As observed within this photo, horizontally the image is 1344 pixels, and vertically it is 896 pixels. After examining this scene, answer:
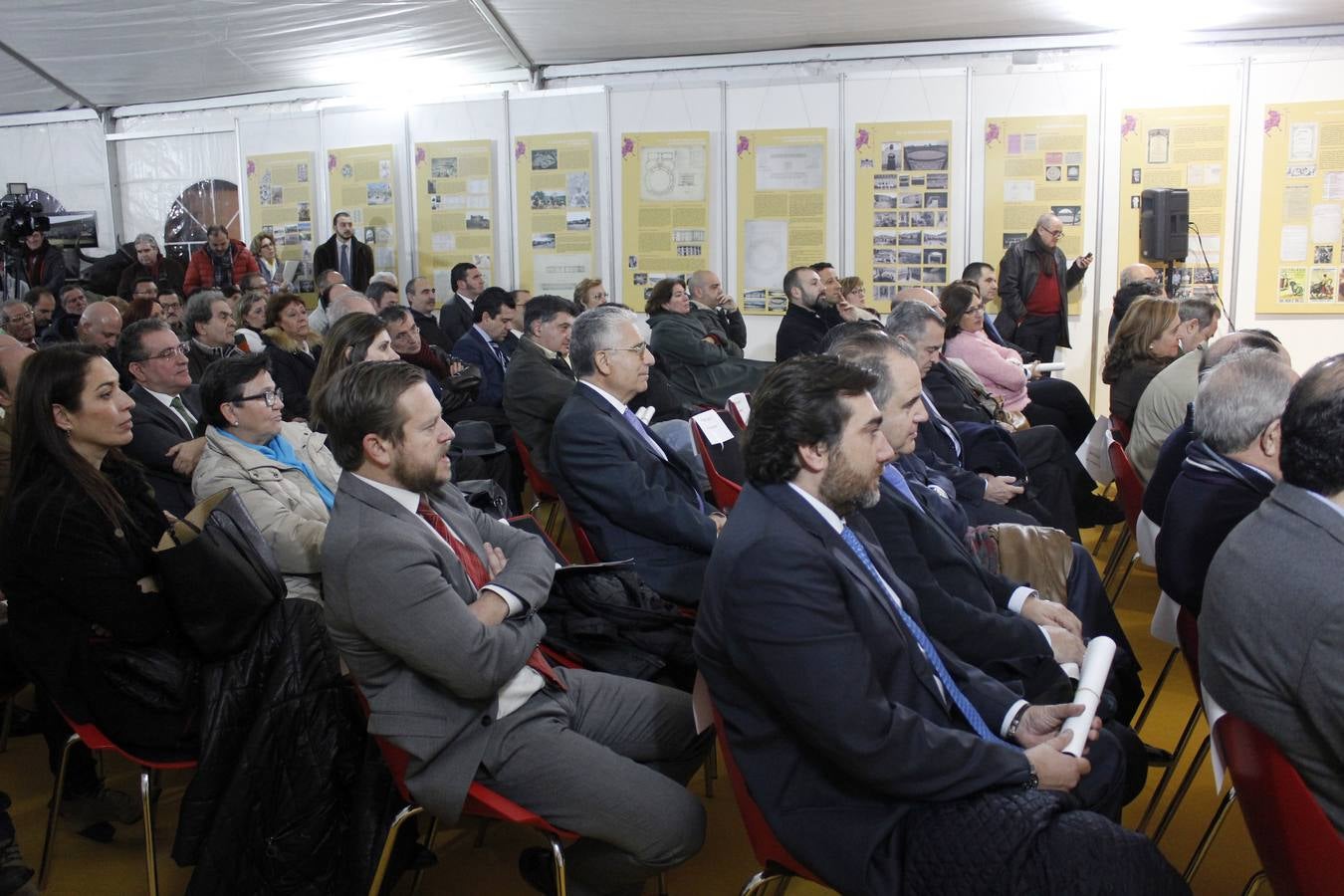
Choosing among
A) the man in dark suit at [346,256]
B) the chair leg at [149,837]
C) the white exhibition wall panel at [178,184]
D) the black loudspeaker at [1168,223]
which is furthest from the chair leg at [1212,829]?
the white exhibition wall panel at [178,184]

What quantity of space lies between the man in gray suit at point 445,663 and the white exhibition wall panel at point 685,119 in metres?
7.46

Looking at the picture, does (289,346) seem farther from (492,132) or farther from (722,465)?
(492,132)

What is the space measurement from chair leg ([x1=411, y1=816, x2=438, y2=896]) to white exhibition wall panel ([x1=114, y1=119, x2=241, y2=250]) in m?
9.67

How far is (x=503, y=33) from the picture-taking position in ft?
29.7

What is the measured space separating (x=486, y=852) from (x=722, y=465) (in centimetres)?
165

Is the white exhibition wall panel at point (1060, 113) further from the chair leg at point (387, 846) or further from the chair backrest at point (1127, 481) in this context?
the chair leg at point (387, 846)

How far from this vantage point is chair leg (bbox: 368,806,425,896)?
84.5 inches

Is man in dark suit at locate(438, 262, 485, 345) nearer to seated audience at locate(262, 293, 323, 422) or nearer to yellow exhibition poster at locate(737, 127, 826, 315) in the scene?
yellow exhibition poster at locate(737, 127, 826, 315)

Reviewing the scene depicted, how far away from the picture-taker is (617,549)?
3428 mm

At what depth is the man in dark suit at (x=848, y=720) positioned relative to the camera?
1.75 metres

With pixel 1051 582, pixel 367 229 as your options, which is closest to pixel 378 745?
pixel 1051 582

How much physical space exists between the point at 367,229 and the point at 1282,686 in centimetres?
995

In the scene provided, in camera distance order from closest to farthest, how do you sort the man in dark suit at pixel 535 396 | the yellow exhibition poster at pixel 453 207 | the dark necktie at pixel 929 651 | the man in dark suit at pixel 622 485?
the dark necktie at pixel 929 651 < the man in dark suit at pixel 622 485 < the man in dark suit at pixel 535 396 < the yellow exhibition poster at pixel 453 207

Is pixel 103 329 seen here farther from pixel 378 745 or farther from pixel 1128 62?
pixel 1128 62
